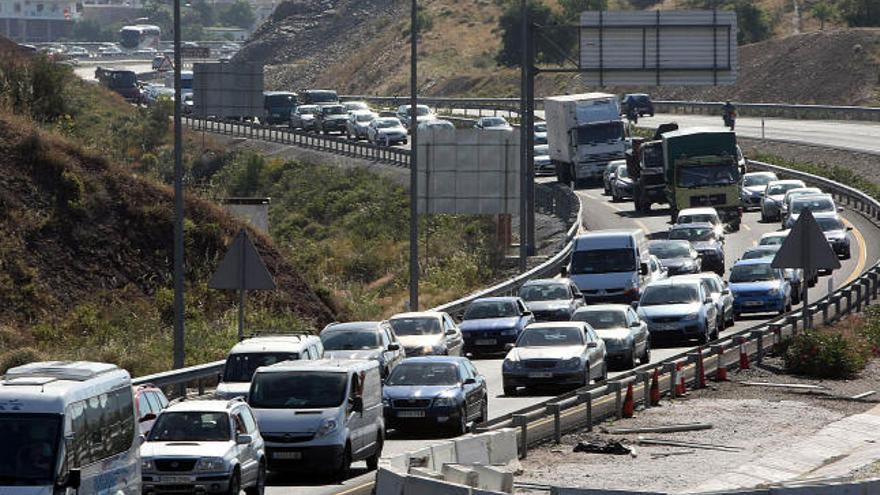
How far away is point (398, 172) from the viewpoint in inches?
3563

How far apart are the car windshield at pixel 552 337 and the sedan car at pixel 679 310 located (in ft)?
23.9

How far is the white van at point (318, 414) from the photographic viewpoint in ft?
86.8

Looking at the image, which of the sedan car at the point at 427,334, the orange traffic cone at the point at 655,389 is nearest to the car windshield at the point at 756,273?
the sedan car at the point at 427,334

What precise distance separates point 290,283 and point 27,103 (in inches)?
583

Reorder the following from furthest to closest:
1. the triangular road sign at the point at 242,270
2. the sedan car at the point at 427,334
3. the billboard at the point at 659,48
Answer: the billboard at the point at 659,48, the sedan car at the point at 427,334, the triangular road sign at the point at 242,270

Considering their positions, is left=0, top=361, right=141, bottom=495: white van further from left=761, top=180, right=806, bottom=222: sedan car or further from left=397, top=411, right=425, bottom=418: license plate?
left=761, top=180, right=806, bottom=222: sedan car

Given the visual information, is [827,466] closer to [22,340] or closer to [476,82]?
[22,340]

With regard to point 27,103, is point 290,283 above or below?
below

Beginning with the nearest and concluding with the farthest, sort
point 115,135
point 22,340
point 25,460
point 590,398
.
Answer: point 25,460 < point 590,398 < point 22,340 < point 115,135

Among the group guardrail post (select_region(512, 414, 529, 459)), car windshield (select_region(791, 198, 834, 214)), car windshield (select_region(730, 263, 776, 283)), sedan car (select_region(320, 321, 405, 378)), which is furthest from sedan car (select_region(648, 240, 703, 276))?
guardrail post (select_region(512, 414, 529, 459))

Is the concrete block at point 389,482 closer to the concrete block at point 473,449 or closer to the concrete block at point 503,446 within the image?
the concrete block at point 473,449

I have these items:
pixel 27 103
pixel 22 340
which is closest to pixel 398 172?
pixel 27 103

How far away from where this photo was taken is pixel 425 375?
31047 mm

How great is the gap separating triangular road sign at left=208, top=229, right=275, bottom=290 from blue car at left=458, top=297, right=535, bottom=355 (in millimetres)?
11384
